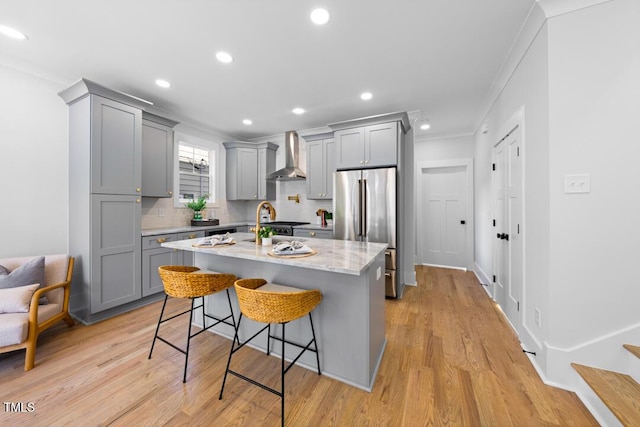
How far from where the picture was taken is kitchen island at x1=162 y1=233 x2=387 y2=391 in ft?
5.51

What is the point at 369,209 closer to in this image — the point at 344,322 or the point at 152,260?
the point at 344,322

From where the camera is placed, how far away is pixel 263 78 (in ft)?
9.12

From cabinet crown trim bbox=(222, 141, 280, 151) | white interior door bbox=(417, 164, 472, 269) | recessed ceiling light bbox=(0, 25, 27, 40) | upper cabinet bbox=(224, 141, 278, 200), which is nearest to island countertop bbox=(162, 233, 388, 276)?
recessed ceiling light bbox=(0, 25, 27, 40)

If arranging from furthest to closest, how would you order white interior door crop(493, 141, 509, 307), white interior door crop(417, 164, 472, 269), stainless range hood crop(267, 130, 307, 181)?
white interior door crop(417, 164, 472, 269) < stainless range hood crop(267, 130, 307, 181) < white interior door crop(493, 141, 509, 307)

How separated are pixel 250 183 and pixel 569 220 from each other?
446 cm

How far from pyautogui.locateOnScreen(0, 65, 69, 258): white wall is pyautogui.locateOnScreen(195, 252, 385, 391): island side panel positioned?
260cm

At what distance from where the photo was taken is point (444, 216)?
5.00 m

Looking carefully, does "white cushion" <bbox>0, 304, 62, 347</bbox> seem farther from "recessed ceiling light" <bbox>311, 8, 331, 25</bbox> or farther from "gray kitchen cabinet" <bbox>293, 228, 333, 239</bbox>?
"recessed ceiling light" <bbox>311, 8, 331, 25</bbox>

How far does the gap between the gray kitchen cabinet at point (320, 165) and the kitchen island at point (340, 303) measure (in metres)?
2.16

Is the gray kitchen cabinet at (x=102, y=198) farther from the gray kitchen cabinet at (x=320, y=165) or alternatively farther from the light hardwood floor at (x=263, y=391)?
the gray kitchen cabinet at (x=320, y=165)

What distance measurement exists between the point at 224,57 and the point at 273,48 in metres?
0.52

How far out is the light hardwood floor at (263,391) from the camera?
1.46m

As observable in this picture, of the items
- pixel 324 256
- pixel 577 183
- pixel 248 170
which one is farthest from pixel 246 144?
pixel 577 183

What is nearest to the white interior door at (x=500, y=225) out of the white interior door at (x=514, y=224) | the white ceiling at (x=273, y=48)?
the white interior door at (x=514, y=224)
